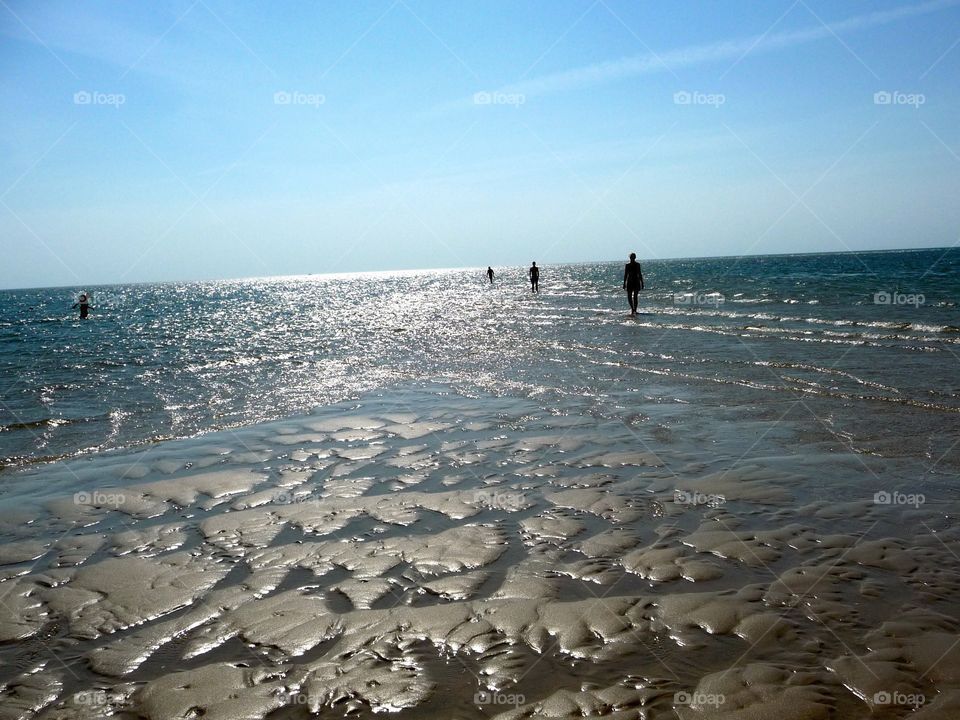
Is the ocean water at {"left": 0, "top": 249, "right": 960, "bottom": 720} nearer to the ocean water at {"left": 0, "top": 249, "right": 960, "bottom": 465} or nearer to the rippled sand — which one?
the rippled sand

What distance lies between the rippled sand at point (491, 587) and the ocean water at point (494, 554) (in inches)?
0.9

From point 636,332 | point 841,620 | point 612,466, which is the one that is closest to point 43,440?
point 612,466

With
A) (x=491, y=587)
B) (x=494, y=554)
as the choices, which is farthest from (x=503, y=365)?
(x=491, y=587)

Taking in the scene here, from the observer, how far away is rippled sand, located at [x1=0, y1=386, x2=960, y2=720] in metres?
3.43

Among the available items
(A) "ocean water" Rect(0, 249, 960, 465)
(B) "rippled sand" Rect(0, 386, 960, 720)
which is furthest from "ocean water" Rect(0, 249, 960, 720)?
(A) "ocean water" Rect(0, 249, 960, 465)

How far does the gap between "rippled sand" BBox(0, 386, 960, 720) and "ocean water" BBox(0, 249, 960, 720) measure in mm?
24

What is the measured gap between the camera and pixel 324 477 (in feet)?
24.6

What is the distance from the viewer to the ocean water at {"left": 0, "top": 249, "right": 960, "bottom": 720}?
3.48 meters

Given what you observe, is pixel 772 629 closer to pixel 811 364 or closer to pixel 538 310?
pixel 811 364

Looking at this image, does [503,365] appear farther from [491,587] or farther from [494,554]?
[491,587]

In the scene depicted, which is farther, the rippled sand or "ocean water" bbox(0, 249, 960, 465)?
"ocean water" bbox(0, 249, 960, 465)

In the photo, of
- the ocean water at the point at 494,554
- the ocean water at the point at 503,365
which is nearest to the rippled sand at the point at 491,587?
the ocean water at the point at 494,554

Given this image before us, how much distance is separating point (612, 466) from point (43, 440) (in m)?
9.73

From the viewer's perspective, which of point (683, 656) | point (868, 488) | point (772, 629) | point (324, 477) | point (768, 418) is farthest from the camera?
point (768, 418)
